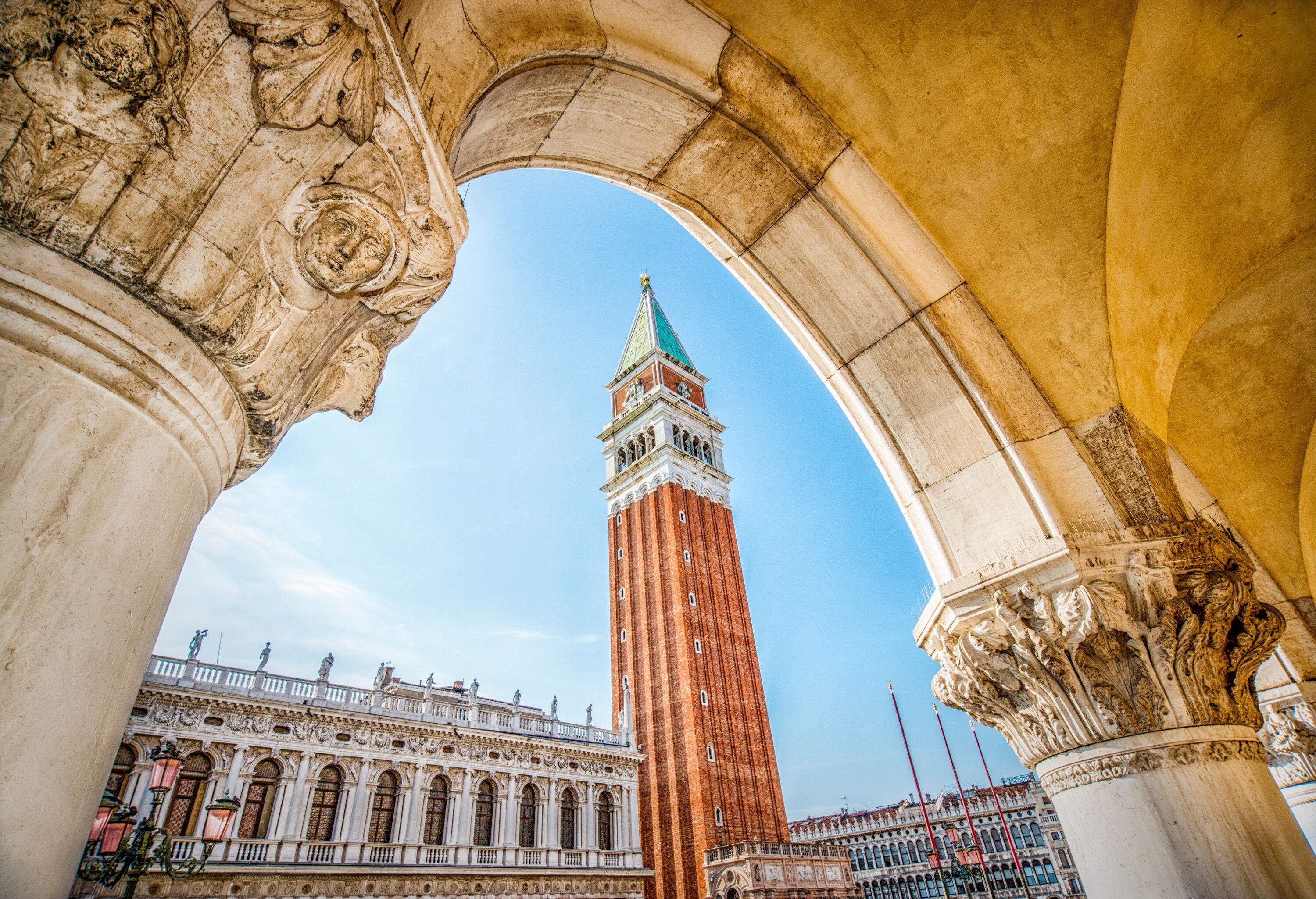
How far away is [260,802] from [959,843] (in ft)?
125

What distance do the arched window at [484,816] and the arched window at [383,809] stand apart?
250cm

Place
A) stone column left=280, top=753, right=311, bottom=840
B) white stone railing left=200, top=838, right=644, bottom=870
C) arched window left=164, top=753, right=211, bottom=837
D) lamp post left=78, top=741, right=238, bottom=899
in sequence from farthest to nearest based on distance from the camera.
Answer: stone column left=280, top=753, right=311, bottom=840, white stone railing left=200, top=838, right=644, bottom=870, arched window left=164, top=753, right=211, bottom=837, lamp post left=78, top=741, right=238, bottom=899

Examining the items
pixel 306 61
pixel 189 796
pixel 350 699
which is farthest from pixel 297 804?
pixel 306 61

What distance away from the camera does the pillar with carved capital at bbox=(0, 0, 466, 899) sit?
910 mm

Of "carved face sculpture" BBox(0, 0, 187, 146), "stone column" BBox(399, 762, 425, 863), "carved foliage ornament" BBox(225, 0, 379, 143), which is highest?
"stone column" BBox(399, 762, 425, 863)

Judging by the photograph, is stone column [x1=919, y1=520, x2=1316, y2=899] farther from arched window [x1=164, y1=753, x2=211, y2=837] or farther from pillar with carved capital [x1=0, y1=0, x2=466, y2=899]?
arched window [x1=164, y1=753, x2=211, y2=837]

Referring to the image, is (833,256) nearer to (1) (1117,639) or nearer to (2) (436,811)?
(1) (1117,639)

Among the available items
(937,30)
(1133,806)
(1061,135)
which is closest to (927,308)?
(1061,135)

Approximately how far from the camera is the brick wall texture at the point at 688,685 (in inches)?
1002

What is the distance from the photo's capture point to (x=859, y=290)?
3.14 meters

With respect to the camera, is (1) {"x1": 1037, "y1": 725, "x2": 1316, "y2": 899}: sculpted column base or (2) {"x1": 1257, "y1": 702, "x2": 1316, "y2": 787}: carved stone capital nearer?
(1) {"x1": 1037, "y1": 725, "x2": 1316, "y2": 899}: sculpted column base

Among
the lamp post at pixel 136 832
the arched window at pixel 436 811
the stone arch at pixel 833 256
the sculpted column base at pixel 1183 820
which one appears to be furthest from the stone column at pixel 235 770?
the sculpted column base at pixel 1183 820

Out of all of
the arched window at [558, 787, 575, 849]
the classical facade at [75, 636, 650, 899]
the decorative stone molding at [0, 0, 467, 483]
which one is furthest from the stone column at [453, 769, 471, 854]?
the decorative stone molding at [0, 0, 467, 483]

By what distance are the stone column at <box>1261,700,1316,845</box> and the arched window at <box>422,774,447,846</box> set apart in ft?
65.2
